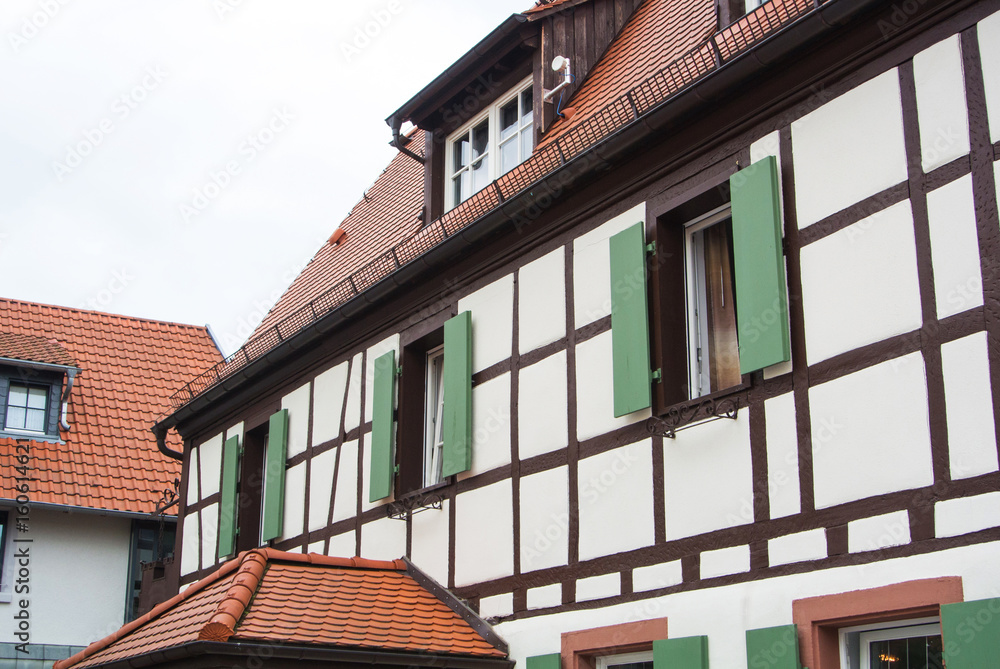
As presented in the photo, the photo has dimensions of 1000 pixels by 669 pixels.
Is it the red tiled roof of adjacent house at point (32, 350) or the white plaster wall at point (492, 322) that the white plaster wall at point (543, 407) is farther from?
the red tiled roof of adjacent house at point (32, 350)

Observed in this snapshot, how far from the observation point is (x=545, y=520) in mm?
8477

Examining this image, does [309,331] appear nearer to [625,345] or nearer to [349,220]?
[349,220]

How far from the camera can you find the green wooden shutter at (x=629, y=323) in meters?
7.69

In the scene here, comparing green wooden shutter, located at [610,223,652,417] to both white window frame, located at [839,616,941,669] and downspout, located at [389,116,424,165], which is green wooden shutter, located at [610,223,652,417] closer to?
white window frame, located at [839,616,941,669]

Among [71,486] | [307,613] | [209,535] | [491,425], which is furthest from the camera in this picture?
[71,486]

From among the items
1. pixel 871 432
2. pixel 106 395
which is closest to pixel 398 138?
pixel 871 432

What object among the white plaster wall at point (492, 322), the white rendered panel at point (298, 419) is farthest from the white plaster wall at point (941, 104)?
the white rendered panel at point (298, 419)

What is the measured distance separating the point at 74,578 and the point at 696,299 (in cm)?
1283

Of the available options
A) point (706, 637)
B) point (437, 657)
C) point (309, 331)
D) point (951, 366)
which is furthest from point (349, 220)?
point (951, 366)

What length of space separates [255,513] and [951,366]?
9260 millimetres

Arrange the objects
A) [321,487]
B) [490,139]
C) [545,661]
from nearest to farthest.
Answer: [545,661]
[490,139]
[321,487]

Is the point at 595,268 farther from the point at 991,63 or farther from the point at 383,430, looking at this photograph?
the point at 991,63

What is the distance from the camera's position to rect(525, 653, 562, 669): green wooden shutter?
8062 mm

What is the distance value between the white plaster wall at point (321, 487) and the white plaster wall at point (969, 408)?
22.6 feet
